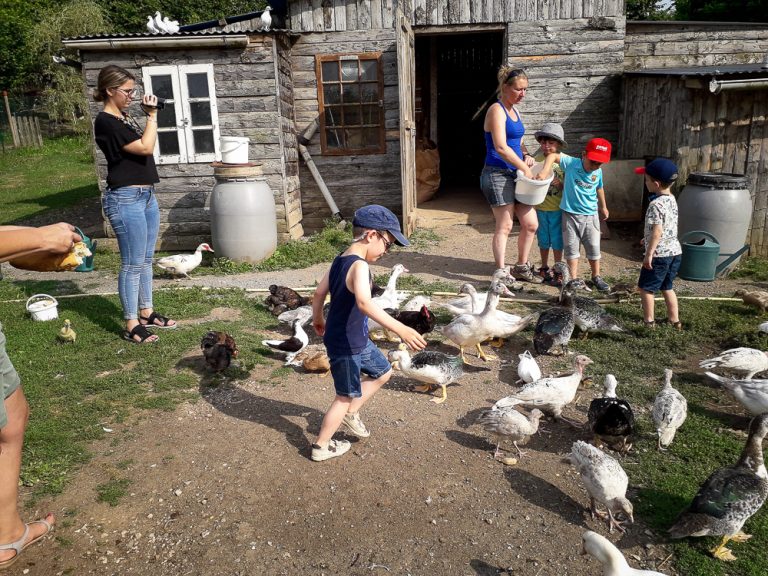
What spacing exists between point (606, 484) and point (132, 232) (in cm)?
445

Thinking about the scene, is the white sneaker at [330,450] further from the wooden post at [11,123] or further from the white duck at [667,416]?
the wooden post at [11,123]

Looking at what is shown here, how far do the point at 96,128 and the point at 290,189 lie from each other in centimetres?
515

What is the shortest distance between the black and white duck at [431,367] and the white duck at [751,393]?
1959mm

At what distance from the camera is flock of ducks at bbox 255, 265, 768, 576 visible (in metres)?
3.18

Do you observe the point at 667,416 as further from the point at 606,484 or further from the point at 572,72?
the point at 572,72

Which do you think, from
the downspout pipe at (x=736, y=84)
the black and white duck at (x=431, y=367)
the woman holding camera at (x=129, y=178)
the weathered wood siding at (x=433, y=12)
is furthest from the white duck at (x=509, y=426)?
the weathered wood siding at (x=433, y=12)

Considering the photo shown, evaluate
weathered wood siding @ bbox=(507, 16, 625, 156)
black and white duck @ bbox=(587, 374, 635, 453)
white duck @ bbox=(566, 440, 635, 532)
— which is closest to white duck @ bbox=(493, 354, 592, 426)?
black and white duck @ bbox=(587, 374, 635, 453)

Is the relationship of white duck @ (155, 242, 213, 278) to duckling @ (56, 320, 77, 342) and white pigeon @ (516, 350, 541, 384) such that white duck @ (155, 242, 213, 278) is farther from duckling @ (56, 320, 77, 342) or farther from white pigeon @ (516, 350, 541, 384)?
white pigeon @ (516, 350, 541, 384)

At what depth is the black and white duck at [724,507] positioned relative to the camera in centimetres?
314

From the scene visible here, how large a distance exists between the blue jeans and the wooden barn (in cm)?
426

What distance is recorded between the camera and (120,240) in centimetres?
568

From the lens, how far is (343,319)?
3.84 m

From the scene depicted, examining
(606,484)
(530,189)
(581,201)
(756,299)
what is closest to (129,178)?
(530,189)

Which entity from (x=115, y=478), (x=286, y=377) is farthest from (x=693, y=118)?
(x=115, y=478)
